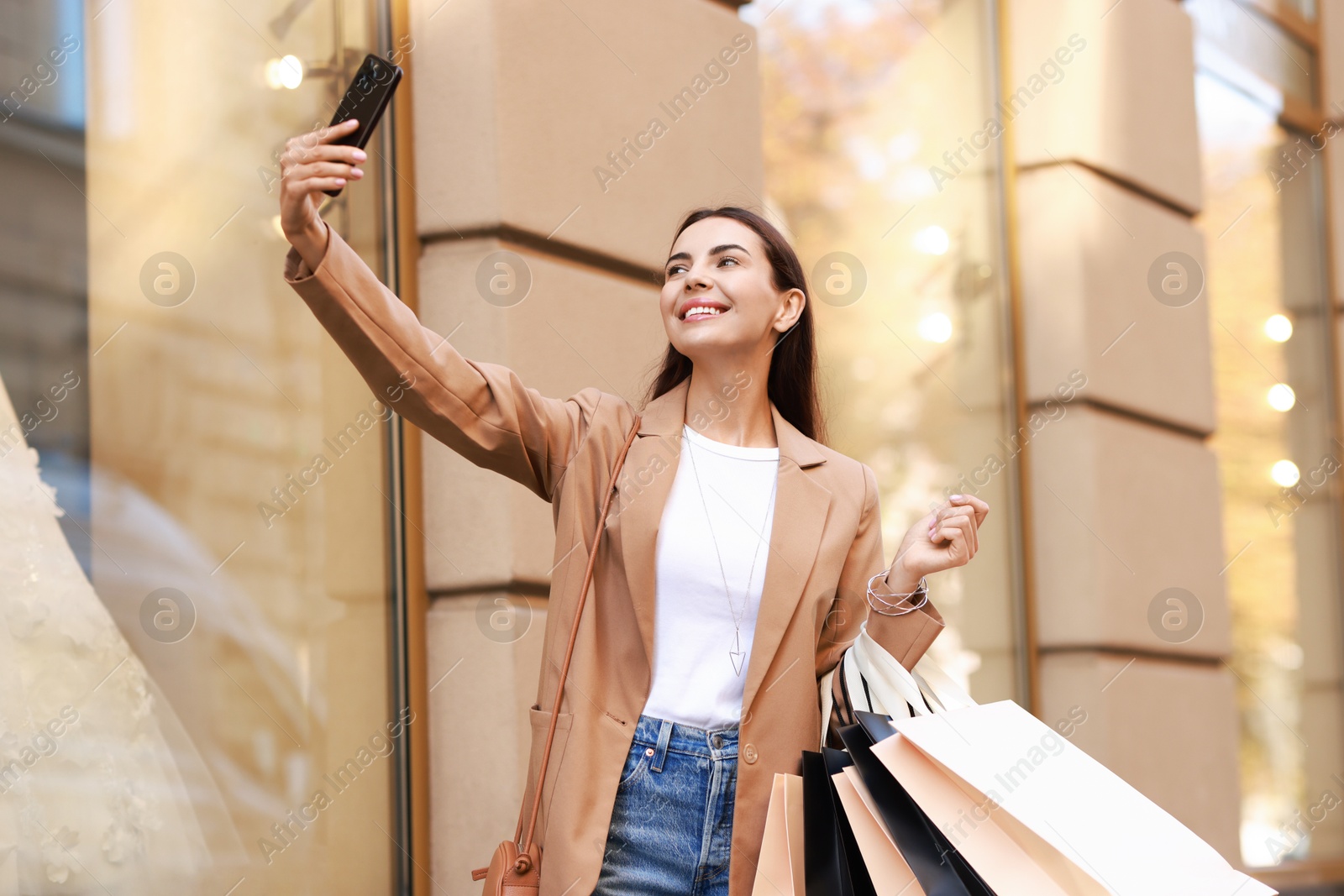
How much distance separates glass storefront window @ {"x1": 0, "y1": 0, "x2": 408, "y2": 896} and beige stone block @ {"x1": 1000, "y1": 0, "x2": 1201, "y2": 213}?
3166mm

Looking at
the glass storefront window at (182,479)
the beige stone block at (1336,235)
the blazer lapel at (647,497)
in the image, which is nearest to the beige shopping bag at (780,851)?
the blazer lapel at (647,497)

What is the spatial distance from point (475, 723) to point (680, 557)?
56.0 inches

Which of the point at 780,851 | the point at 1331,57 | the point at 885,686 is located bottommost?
Answer: the point at 780,851

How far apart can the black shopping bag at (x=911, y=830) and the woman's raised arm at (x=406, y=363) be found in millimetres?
742

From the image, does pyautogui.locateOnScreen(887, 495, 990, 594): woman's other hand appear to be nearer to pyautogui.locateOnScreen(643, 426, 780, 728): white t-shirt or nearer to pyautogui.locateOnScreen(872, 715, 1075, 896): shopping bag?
pyautogui.locateOnScreen(643, 426, 780, 728): white t-shirt

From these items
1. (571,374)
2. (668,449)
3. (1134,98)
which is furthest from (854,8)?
(668,449)

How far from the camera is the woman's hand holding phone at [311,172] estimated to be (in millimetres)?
1900

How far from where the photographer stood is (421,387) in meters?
2.17

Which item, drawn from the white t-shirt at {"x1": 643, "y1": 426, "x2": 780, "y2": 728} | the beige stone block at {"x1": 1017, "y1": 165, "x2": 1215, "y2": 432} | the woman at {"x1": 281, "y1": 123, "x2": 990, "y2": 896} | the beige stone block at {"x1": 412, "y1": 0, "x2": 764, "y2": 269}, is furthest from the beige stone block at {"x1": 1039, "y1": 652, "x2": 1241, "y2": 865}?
the white t-shirt at {"x1": 643, "y1": 426, "x2": 780, "y2": 728}

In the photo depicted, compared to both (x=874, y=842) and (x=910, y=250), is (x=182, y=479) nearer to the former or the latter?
(x=874, y=842)

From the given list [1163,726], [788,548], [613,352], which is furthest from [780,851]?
[1163,726]

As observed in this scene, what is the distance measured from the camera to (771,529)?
2.39m

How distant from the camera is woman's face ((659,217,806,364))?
99.8 inches

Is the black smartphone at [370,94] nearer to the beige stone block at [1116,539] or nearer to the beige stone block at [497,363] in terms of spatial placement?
the beige stone block at [497,363]
